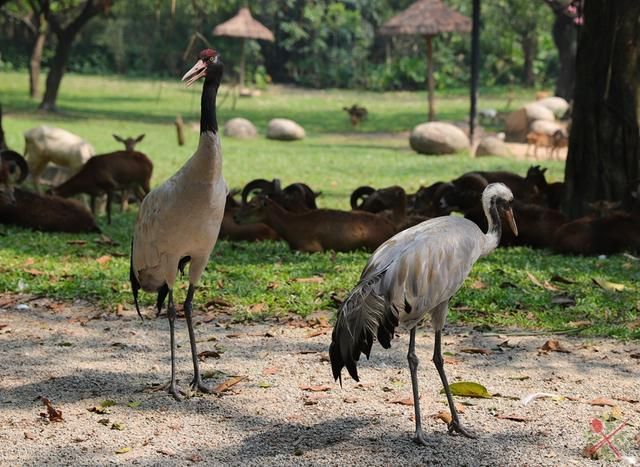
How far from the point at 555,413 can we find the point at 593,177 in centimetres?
647

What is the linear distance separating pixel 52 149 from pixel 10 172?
95.2 inches

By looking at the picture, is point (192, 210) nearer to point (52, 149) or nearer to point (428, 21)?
point (52, 149)

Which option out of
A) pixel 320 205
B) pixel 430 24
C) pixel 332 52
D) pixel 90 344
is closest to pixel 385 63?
pixel 332 52

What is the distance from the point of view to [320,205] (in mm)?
14453

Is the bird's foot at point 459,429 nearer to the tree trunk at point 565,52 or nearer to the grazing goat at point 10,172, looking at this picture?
the grazing goat at point 10,172

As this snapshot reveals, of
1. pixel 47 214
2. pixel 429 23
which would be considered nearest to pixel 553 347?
pixel 47 214

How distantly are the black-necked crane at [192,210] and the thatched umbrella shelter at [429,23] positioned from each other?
21.5m

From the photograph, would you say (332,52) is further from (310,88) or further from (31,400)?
(31,400)

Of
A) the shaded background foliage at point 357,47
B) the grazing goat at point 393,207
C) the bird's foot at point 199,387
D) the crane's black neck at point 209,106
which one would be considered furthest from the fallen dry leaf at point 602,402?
the shaded background foliage at point 357,47

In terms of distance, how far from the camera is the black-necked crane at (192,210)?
236 inches

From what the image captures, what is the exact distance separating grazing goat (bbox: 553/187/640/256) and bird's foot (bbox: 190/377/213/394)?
5.32 metres

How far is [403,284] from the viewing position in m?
5.02

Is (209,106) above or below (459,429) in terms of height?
above

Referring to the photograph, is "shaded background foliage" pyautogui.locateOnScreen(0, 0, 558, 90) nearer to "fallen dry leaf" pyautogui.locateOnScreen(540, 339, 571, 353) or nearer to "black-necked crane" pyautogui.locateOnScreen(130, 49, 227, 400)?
"fallen dry leaf" pyautogui.locateOnScreen(540, 339, 571, 353)
